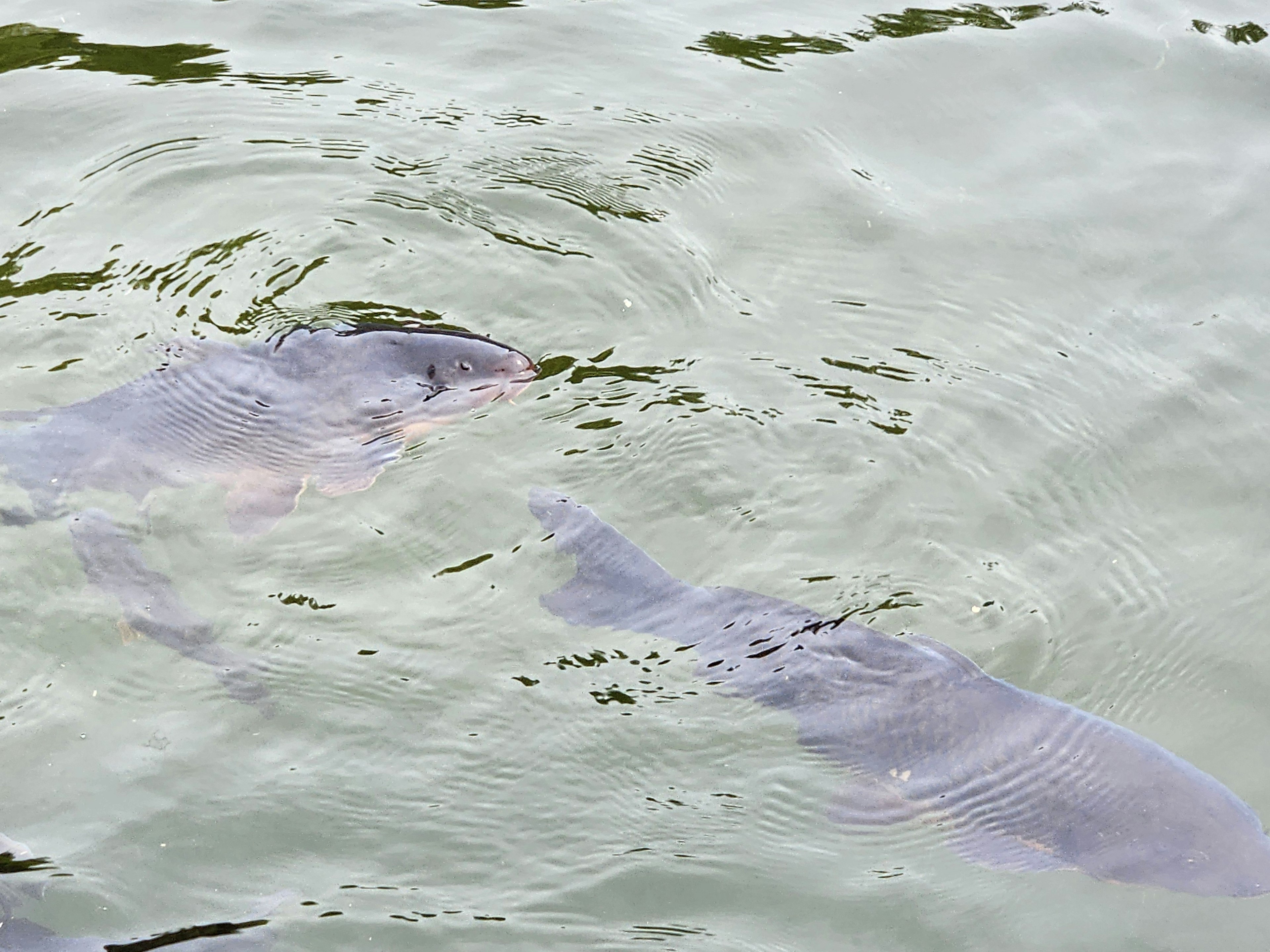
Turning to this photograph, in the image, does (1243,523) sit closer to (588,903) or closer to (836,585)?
(836,585)

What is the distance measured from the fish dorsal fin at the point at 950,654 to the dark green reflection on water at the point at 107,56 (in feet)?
17.4

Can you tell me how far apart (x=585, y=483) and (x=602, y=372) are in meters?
0.71

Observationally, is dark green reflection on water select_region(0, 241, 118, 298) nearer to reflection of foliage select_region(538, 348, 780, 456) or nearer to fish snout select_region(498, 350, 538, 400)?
fish snout select_region(498, 350, 538, 400)

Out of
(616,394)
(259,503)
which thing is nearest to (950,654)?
(616,394)

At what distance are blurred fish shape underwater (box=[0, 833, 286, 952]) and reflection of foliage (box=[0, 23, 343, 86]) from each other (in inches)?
198

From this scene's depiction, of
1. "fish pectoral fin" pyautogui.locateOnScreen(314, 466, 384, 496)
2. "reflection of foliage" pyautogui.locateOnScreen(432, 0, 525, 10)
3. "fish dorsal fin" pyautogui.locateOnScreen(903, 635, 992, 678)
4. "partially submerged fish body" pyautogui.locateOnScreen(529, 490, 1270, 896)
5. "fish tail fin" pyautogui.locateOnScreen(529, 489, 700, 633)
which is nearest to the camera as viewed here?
"partially submerged fish body" pyautogui.locateOnScreen(529, 490, 1270, 896)

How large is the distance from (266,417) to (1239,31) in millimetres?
6611

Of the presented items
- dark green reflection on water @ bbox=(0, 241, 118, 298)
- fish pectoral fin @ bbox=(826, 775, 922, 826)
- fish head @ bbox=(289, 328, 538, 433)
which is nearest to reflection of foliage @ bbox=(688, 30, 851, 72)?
fish head @ bbox=(289, 328, 538, 433)

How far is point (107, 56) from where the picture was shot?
7797mm

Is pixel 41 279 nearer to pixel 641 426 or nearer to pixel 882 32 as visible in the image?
pixel 641 426

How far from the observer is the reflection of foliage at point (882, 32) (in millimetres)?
8078

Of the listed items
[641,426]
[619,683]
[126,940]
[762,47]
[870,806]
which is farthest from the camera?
[762,47]

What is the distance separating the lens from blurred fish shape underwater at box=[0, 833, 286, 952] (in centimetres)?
367

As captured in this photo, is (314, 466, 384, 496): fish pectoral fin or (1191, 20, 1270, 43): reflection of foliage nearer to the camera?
(314, 466, 384, 496): fish pectoral fin
